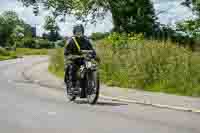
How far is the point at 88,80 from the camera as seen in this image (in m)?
15.9

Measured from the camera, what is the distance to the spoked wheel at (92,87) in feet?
50.9

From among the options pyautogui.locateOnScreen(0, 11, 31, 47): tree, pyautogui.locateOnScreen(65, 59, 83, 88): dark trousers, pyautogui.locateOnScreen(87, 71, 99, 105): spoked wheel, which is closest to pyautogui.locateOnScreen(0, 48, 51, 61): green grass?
pyautogui.locateOnScreen(0, 11, 31, 47): tree

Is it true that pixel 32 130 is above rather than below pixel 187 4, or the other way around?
below

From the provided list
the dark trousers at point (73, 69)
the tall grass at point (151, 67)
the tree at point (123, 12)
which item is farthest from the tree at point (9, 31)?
the dark trousers at point (73, 69)

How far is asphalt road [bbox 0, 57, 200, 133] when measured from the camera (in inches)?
436

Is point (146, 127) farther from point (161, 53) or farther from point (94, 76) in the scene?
point (161, 53)

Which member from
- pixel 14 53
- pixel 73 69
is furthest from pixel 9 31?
pixel 73 69

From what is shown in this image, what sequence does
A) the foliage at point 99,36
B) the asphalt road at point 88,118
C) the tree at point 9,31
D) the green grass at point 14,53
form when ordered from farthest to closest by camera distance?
the tree at point 9,31 < the green grass at point 14,53 < the foliage at point 99,36 < the asphalt road at point 88,118

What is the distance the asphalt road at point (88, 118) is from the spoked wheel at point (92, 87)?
20 cm

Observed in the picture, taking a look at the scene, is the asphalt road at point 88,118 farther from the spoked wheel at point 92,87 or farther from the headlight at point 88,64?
the headlight at point 88,64

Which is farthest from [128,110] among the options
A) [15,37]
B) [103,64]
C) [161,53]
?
[15,37]

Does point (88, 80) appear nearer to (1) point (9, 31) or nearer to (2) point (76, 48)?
(2) point (76, 48)

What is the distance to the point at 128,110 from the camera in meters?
14.1

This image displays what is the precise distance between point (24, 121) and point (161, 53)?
9.49 m
